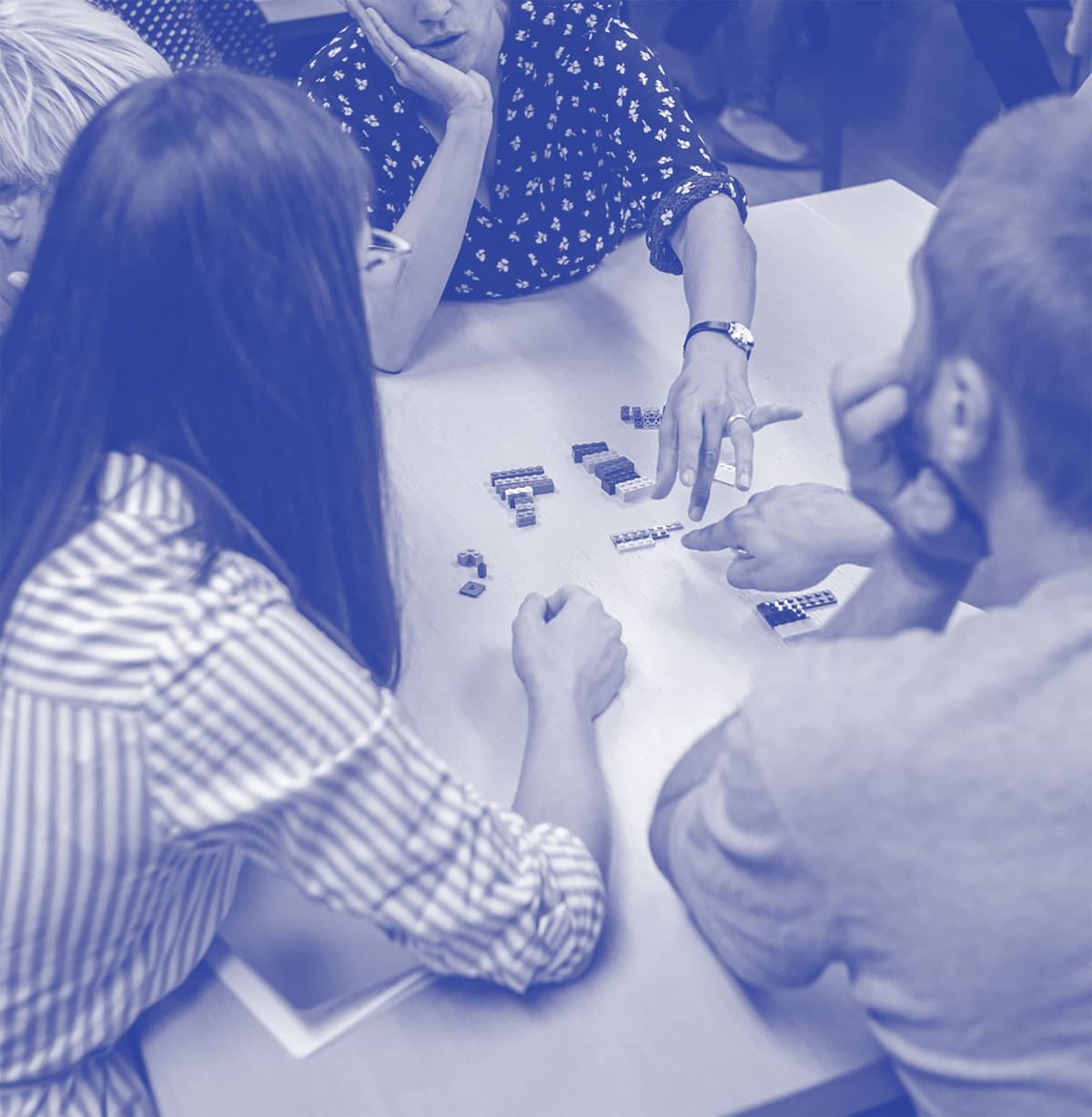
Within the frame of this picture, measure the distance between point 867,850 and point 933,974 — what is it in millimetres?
91

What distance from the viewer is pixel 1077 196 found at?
0.77m

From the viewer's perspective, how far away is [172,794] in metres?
0.81

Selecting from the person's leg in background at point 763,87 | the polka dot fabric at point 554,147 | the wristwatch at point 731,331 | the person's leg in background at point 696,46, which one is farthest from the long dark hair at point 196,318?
the person's leg in background at point 696,46

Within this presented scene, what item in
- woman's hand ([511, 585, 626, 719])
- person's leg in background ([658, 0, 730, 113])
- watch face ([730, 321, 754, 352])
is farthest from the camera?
person's leg in background ([658, 0, 730, 113])

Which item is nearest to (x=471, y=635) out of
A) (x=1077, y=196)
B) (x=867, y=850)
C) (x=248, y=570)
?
(x=248, y=570)

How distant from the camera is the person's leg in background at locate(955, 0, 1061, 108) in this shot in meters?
3.49

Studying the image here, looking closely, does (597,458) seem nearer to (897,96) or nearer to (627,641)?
(627,641)

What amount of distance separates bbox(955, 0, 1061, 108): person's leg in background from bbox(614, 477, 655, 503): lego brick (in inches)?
105

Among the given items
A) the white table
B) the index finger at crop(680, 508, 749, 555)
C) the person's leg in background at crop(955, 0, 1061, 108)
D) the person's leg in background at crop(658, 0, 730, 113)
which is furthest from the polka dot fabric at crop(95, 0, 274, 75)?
the person's leg in background at crop(955, 0, 1061, 108)

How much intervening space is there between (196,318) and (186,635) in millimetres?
220

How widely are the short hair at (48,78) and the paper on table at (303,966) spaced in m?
0.71

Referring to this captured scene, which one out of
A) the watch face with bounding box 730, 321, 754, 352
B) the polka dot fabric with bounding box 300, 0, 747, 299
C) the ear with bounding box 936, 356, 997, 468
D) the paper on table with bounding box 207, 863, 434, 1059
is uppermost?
the ear with bounding box 936, 356, 997, 468

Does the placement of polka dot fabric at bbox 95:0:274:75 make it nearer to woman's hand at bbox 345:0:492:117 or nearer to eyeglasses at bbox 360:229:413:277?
woman's hand at bbox 345:0:492:117

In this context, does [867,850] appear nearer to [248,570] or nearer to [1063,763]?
[1063,763]
